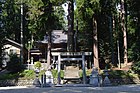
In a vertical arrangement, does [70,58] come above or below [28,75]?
above

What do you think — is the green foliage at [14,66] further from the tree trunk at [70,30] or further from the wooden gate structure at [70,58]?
the wooden gate structure at [70,58]

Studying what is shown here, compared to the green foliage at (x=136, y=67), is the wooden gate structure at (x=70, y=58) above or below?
above

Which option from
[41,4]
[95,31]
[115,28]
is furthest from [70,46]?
[115,28]

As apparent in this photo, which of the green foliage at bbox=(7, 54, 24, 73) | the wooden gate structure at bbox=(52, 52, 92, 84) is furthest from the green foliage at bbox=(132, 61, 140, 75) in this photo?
the green foliage at bbox=(7, 54, 24, 73)

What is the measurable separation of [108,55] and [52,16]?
927cm

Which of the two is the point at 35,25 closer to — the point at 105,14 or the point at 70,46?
the point at 70,46

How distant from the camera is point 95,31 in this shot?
2733 cm

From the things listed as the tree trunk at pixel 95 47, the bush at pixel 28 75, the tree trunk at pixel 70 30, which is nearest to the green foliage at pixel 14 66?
the bush at pixel 28 75

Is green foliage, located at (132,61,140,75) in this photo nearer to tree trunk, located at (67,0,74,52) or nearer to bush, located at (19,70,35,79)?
tree trunk, located at (67,0,74,52)

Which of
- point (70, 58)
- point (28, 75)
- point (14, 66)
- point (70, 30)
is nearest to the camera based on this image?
point (70, 58)

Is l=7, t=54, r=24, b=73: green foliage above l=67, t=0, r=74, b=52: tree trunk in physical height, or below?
below

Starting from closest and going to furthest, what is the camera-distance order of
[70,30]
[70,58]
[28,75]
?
[70,58]
[28,75]
[70,30]

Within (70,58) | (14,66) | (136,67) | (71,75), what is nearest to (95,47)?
(71,75)

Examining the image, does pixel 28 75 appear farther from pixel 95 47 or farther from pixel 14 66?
pixel 95 47
